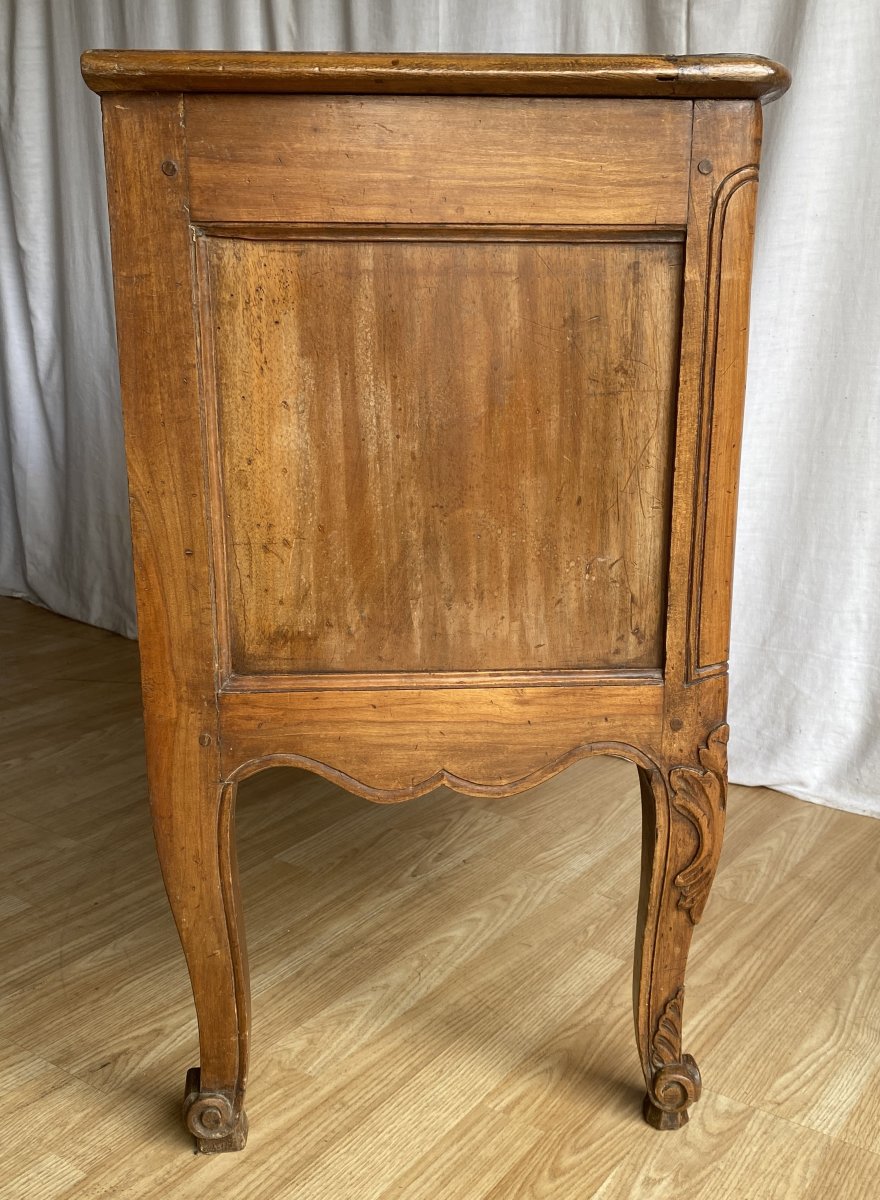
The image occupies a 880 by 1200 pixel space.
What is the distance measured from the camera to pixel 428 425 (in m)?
0.86

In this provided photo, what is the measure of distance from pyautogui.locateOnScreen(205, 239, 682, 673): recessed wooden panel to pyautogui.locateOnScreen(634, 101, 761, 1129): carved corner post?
2 centimetres

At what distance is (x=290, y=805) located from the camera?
66.2 inches

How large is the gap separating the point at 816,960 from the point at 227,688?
0.78 metres

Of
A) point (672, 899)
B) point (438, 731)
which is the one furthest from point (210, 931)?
point (672, 899)

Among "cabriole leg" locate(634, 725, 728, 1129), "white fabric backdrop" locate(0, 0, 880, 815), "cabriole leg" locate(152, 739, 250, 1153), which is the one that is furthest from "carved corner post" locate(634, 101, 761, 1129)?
"white fabric backdrop" locate(0, 0, 880, 815)

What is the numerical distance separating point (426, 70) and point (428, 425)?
247 millimetres

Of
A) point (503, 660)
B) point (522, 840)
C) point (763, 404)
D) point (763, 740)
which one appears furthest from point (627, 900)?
point (763, 404)

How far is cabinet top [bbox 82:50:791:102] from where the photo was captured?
756 millimetres

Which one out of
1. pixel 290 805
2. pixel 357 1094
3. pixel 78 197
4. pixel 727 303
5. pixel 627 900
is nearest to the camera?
pixel 727 303

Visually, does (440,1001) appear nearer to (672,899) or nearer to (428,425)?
(672,899)

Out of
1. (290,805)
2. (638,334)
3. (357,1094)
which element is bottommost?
(290,805)

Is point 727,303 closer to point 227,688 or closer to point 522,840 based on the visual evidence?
point 227,688

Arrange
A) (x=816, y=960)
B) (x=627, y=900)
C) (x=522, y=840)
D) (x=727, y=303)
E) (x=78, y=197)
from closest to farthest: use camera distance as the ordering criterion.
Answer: (x=727, y=303)
(x=816, y=960)
(x=627, y=900)
(x=522, y=840)
(x=78, y=197)

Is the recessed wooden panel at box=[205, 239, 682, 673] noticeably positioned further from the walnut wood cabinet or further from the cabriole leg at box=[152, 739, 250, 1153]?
the cabriole leg at box=[152, 739, 250, 1153]
